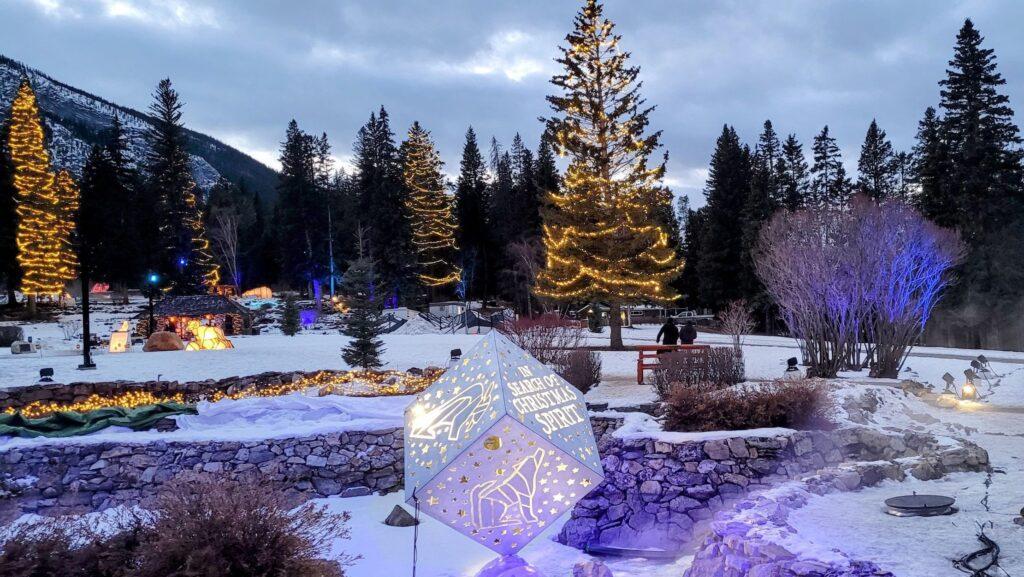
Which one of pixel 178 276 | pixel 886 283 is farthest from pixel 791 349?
pixel 178 276

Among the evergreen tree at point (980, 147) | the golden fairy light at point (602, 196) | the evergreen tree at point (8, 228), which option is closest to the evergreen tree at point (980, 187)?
the evergreen tree at point (980, 147)

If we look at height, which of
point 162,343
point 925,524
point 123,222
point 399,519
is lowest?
point 399,519

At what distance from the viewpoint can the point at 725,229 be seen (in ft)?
139

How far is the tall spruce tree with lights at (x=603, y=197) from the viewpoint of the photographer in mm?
23516

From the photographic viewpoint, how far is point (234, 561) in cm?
394

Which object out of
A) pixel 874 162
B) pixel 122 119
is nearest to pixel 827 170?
pixel 874 162

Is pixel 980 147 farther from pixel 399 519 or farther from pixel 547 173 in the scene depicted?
pixel 399 519

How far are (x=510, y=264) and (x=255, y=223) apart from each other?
30.7 m

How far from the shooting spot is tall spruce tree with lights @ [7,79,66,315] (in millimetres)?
39906

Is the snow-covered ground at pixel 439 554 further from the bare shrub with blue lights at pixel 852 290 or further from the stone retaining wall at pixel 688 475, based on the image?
the bare shrub with blue lights at pixel 852 290

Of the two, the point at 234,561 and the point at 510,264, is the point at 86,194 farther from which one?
the point at 510,264

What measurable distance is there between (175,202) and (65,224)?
670 cm

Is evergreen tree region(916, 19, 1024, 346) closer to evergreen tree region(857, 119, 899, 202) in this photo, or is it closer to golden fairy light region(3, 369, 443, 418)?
evergreen tree region(857, 119, 899, 202)

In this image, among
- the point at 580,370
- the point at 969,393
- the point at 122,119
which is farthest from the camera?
the point at 122,119
